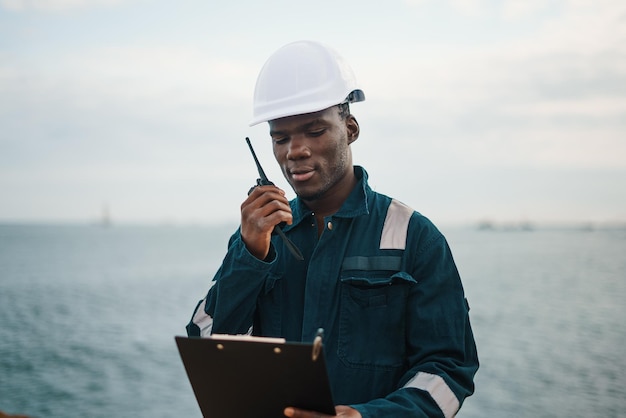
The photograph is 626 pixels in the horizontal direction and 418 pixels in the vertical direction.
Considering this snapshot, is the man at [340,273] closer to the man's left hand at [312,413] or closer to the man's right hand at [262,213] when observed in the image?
the man's right hand at [262,213]

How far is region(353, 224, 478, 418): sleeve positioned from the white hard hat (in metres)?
0.71

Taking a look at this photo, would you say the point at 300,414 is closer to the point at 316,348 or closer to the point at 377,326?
the point at 316,348

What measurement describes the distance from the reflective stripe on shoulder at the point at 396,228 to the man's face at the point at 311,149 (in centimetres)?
29

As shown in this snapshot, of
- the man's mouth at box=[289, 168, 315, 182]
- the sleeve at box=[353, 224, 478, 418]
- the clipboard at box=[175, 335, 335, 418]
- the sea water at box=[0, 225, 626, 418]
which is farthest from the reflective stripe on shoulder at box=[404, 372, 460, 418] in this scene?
the sea water at box=[0, 225, 626, 418]

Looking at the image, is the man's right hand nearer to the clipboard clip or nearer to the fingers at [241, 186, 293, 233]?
A: the fingers at [241, 186, 293, 233]

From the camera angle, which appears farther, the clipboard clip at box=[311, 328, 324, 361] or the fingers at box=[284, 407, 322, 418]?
the fingers at box=[284, 407, 322, 418]

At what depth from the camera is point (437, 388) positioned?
8.04 ft

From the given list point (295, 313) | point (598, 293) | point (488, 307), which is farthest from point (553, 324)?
point (295, 313)

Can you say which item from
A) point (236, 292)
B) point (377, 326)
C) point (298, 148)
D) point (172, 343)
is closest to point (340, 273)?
point (377, 326)

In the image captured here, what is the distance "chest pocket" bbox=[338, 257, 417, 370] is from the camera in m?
2.61

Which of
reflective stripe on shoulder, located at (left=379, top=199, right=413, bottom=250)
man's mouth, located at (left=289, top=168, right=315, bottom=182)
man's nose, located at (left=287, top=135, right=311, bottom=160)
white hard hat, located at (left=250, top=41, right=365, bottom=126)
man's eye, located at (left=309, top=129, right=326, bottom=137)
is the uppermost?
white hard hat, located at (left=250, top=41, right=365, bottom=126)

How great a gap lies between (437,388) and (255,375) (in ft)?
2.53

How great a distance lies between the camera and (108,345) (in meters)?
30.1

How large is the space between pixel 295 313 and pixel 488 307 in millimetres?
38727
